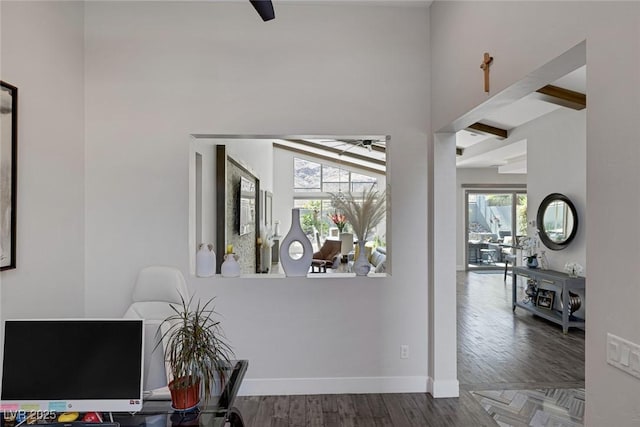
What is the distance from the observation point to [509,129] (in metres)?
6.59

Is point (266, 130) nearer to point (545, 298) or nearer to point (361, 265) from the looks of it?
point (361, 265)

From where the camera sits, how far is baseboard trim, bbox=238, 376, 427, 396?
10.3ft

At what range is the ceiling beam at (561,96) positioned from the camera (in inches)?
171

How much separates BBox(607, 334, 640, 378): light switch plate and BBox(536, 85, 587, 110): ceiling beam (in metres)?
3.80

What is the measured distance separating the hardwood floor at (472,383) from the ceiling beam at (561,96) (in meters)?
2.80

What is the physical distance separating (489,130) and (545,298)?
109 inches

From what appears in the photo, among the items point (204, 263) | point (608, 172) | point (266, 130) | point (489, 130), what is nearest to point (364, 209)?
point (266, 130)

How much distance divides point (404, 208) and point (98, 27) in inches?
111

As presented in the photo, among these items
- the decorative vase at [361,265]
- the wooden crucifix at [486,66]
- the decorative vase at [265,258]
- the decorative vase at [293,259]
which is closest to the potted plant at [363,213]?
the decorative vase at [361,265]

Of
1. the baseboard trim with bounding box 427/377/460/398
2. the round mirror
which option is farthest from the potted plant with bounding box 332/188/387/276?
the round mirror

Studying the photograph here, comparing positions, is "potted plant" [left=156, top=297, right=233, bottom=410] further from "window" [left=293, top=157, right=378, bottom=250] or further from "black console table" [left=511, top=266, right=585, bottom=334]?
"window" [left=293, top=157, right=378, bottom=250]

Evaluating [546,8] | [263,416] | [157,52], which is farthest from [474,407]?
[157,52]

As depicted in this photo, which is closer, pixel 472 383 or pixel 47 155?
pixel 47 155

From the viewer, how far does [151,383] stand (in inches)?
82.9
